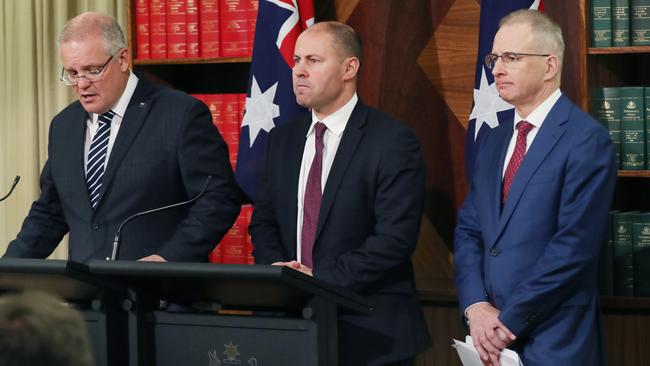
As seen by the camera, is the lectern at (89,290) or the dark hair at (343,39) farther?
the dark hair at (343,39)

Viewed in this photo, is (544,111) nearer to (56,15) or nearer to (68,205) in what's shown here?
(68,205)

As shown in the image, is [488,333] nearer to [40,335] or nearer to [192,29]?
[40,335]

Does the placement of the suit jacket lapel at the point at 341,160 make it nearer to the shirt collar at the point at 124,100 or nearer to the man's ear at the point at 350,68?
the man's ear at the point at 350,68

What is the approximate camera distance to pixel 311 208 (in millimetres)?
3359

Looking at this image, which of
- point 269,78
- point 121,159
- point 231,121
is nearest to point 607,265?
point 269,78

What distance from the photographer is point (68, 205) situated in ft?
10.8

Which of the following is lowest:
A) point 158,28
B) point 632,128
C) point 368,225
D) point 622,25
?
point 368,225

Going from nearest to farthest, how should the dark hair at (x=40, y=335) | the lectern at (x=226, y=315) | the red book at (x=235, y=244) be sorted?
the dark hair at (x=40, y=335)
the lectern at (x=226, y=315)
the red book at (x=235, y=244)

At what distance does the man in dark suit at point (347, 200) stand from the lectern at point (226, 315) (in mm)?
614

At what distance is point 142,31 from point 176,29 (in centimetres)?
16

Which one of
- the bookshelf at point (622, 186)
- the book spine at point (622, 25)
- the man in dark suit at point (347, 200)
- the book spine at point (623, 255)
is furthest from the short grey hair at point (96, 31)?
the book spine at point (623, 255)

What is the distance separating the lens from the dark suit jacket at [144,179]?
3.24m

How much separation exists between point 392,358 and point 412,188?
532 millimetres

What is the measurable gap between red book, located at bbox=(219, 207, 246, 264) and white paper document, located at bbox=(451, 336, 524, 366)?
1.61 meters
